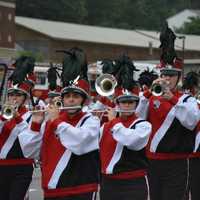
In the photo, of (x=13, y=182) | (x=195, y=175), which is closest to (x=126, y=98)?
(x=13, y=182)

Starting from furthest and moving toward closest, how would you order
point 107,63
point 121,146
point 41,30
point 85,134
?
point 41,30
point 107,63
point 121,146
point 85,134

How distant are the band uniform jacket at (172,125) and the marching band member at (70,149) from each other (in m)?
1.77

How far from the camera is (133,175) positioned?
714 centimetres

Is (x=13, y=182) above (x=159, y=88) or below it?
below

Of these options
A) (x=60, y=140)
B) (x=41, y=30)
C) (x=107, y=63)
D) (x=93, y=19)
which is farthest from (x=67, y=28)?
(x=60, y=140)

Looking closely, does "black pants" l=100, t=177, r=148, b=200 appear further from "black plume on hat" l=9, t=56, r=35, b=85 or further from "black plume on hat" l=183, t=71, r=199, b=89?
"black plume on hat" l=183, t=71, r=199, b=89

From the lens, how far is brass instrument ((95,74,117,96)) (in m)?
7.21

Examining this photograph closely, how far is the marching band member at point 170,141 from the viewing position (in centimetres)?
787

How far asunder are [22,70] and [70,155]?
213 centimetres

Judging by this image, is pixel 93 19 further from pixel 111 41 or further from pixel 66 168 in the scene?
pixel 66 168

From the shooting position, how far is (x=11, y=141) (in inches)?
292

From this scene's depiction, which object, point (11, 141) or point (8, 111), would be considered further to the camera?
point (11, 141)

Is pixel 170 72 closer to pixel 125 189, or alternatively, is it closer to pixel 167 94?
pixel 167 94

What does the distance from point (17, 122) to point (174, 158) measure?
1.95 meters
